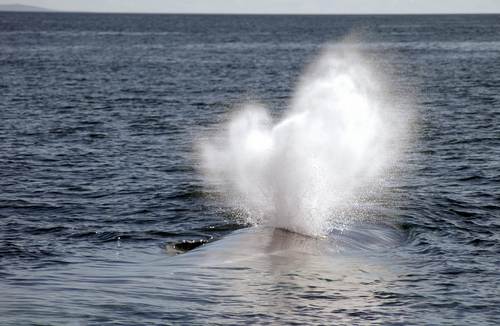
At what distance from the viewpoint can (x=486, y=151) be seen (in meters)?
38.5

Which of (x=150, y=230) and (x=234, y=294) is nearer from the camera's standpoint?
(x=234, y=294)

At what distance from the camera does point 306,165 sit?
26953 millimetres

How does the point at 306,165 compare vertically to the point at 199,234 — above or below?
above

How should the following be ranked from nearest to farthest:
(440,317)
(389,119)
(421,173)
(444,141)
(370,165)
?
(440,317) → (421,173) → (370,165) → (444,141) → (389,119)

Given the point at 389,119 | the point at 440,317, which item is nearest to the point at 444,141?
the point at 389,119

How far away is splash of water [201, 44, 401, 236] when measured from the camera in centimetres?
2555

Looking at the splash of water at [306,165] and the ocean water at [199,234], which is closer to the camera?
the ocean water at [199,234]

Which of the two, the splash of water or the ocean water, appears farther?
the splash of water

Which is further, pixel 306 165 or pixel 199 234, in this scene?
pixel 306 165

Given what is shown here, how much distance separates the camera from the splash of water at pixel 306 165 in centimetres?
2555

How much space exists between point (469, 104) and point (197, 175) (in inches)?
1033

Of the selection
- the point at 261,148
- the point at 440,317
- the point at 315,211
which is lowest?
the point at 440,317

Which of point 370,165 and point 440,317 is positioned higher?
point 370,165

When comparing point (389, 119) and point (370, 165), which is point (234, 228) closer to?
point (370, 165)
